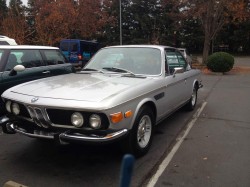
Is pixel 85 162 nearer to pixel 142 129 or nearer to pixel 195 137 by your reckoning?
pixel 142 129

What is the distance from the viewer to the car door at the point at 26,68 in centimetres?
639

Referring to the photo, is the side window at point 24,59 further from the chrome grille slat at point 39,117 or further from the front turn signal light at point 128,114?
the front turn signal light at point 128,114

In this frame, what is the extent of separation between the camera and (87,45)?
2380 cm

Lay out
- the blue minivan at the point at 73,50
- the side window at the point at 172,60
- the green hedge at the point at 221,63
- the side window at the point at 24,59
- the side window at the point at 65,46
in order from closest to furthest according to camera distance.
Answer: the side window at the point at 172,60 < the side window at the point at 24,59 < the green hedge at the point at 221,63 < the blue minivan at the point at 73,50 < the side window at the point at 65,46

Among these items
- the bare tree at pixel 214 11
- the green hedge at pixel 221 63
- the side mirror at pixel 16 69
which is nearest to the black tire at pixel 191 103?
the side mirror at pixel 16 69

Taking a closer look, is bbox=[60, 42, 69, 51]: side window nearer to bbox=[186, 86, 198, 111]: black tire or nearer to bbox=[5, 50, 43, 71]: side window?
bbox=[5, 50, 43, 71]: side window

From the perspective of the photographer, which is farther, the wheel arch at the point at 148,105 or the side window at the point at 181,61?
the side window at the point at 181,61

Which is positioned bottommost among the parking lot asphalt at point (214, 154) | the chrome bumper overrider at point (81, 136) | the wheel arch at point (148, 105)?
the parking lot asphalt at point (214, 154)

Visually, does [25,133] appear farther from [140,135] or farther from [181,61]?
[181,61]

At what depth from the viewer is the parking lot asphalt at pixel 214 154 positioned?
400cm

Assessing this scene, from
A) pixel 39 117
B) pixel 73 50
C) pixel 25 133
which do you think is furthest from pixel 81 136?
pixel 73 50

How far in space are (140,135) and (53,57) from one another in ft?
13.5

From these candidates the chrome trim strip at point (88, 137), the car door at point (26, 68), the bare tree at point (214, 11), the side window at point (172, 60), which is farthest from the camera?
the bare tree at point (214, 11)

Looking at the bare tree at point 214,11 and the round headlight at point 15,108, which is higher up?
the bare tree at point 214,11
